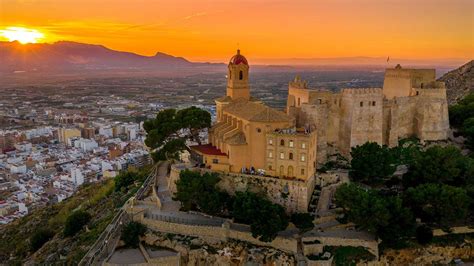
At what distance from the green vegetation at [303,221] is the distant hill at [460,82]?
5003cm

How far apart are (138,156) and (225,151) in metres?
52.7

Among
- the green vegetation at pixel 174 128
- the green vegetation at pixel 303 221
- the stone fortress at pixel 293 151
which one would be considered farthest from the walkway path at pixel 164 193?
the green vegetation at pixel 303 221

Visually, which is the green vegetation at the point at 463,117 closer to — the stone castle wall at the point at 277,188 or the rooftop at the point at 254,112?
the stone castle wall at the point at 277,188

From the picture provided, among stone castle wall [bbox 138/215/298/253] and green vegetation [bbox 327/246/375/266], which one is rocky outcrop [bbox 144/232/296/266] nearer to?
stone castle wall [bbox 138/215/298/253]

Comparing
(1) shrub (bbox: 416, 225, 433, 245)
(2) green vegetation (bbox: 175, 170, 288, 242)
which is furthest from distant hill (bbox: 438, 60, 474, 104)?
(2) green vegetation (bbox: 175, 170, 288, 242)

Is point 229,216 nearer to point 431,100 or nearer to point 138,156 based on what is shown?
point 431,100

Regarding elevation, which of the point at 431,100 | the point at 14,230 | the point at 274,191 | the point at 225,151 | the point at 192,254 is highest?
the point at 431,100

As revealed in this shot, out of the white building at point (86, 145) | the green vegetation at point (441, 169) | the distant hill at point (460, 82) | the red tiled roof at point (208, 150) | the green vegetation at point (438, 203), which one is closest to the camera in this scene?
the green vegetation at point (438, 203)

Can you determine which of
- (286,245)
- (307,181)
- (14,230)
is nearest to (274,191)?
(307,181)

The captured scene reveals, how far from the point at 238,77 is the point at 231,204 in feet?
50.3

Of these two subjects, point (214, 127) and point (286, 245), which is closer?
point (286, 245)

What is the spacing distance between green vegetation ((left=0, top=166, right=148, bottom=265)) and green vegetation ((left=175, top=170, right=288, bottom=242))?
905 centimetres

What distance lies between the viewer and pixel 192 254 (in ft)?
102

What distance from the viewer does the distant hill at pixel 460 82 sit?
73.7m
